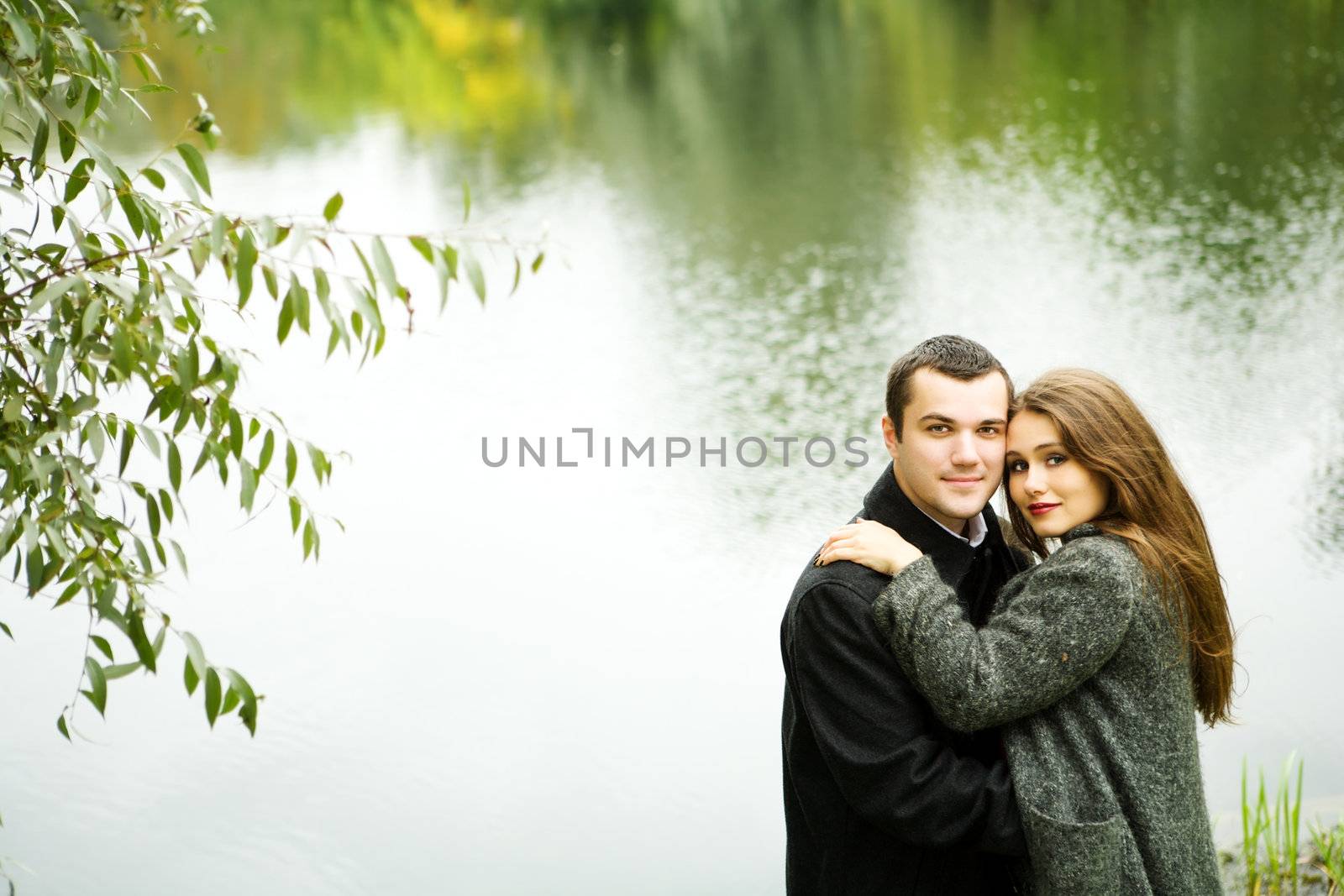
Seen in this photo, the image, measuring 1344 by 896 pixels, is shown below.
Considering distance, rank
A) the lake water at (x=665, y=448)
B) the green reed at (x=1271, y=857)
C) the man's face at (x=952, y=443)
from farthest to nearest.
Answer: the lake water at (x=665, y=448)
the green reed at (x=1271, y=857)
the man's face at (x=952, y=443)

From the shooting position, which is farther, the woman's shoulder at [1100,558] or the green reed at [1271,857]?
the green reed at [1271,857]

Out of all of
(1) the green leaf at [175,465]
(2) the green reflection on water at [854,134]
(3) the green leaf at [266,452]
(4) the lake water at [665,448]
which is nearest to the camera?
(1) the green leaf at [175,465]

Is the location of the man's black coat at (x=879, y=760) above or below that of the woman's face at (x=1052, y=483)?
below

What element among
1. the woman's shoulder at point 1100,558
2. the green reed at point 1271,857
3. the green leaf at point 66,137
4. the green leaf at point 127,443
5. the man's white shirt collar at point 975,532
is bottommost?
the green reed at point 1271,857

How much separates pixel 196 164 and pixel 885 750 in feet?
3.86

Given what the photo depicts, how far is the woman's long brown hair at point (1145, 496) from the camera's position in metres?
1.94

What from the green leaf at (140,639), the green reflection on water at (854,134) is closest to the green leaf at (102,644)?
the green leaf at (140,639)

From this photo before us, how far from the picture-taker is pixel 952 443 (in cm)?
199

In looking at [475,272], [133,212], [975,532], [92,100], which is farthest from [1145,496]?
[92,100]

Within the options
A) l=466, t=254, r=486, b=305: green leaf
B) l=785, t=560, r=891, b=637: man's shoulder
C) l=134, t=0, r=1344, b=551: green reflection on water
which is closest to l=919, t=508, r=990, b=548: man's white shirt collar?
l=785, t=560, r=891, b=637: man's shoulder

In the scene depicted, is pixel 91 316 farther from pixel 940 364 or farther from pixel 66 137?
pixel 940 364

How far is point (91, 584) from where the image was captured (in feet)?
5.53

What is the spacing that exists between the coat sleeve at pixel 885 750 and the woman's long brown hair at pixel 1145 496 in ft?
1.21

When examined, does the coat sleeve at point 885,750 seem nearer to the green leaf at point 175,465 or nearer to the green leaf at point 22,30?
the green leaf at point 175,465
